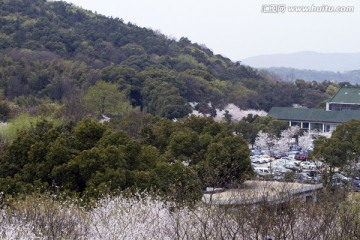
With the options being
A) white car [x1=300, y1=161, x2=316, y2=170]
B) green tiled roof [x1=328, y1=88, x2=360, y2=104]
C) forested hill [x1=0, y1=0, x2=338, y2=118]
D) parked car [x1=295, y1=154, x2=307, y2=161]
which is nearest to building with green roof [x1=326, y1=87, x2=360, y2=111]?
green tiled roof [x1=328, y1=88, x2=360, y2=104]

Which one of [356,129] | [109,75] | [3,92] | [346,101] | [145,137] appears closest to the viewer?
[145,137]

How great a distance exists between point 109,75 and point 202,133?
17779mm

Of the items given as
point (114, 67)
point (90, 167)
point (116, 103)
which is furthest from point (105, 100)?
point (90, 167)

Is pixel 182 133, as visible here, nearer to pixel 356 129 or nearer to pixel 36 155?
pixel 36 155

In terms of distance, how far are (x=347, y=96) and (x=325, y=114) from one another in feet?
→ 15.4

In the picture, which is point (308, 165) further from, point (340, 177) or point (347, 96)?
point (347, 96)

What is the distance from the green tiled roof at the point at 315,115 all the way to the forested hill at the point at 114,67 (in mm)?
4561

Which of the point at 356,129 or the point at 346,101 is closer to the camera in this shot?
the point at 356,129

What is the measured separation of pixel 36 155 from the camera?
13.4 meters

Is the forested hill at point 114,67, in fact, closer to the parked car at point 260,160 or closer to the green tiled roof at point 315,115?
the green tiled roof at point 315,115

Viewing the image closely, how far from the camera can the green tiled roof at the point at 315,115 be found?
36.9 m

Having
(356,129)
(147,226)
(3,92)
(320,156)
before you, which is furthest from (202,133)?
(3,92)

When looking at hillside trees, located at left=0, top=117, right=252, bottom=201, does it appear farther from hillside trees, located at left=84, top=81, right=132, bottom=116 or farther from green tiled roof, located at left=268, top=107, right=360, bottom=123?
green tiled roof, located at left=268, top=107, right=360, bottom=123

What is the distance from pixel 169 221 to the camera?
33.6 ft
